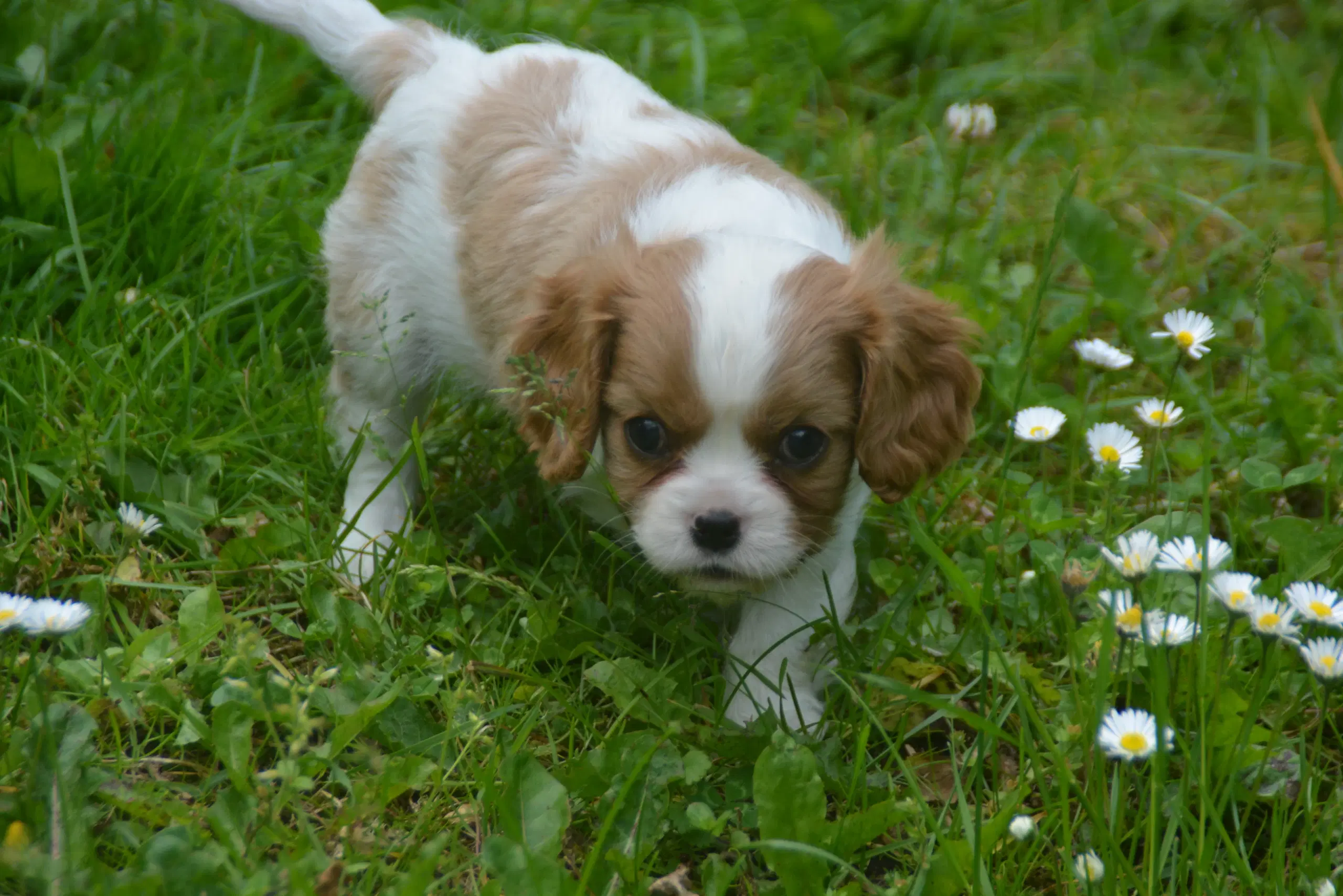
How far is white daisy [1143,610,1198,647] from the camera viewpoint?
2.21m

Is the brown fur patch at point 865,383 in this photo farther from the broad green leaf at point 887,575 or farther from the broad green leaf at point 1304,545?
the broad green leaf at point 1304,545

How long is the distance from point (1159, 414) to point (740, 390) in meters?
1.07

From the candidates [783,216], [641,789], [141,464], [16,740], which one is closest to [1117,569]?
[641,789]

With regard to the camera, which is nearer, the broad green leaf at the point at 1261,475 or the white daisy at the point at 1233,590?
the white daisy at the point at 1233,590

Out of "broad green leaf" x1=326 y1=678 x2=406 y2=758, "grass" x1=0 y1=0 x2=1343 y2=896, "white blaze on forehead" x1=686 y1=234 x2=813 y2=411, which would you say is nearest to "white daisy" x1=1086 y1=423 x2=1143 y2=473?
"grass" x1=0 y1=0 x2=1343 y2=896

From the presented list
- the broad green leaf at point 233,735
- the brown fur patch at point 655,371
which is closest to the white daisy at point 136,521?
the broad green leaf at point 233,735

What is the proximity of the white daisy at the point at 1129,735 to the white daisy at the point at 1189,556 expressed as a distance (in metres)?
0.26

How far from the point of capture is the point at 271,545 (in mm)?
3021

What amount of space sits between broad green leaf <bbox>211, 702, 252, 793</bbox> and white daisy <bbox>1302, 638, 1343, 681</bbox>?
175cm

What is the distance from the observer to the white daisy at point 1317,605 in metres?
2.31

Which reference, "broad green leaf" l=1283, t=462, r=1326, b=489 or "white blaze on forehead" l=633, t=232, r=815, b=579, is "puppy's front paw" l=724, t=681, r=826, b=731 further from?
"broad green leaf" l=1283, t=462, r=1326, b=489

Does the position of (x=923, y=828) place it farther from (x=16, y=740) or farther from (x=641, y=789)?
(x=16, y=740)

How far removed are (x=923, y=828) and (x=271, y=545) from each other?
1.55m

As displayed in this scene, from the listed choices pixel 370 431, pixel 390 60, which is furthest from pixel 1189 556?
pixel 390 60
